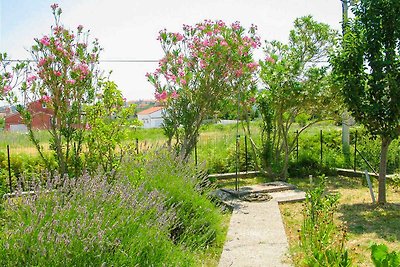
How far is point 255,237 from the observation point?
5.57m

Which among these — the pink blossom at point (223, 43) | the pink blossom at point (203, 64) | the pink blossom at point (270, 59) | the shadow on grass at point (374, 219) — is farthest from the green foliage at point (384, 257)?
the pink blossom at point (270, 59)

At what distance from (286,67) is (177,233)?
17.6 feet

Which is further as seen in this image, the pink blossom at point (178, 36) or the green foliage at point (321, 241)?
the pink blossom at point (178, 36)

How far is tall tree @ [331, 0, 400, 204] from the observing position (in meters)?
7.01

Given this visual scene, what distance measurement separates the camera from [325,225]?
464cm

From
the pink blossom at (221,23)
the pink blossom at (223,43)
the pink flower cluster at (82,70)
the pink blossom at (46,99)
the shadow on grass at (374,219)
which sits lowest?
the shadow on grass at (374,219)

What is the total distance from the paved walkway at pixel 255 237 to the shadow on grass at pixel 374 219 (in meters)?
1.06

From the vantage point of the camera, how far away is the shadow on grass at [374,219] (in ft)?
19.7

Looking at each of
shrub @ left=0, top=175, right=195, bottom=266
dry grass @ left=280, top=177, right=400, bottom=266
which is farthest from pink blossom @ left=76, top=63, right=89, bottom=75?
dry grass @ left=280, top=177, right=400, bottom=266

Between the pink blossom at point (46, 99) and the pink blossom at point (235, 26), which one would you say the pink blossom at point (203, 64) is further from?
the pink blossom at point (46, 99)

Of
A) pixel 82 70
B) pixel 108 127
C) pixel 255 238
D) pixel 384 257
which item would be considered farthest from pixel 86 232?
pixel 82 70

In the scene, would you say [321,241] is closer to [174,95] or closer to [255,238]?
[255,238]

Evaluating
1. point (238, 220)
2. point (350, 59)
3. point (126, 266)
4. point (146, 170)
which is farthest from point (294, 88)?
point (126, 266)

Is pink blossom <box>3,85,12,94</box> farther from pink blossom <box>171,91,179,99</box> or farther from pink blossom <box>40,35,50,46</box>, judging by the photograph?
pink blossom <box>171,91,179,99</box>
